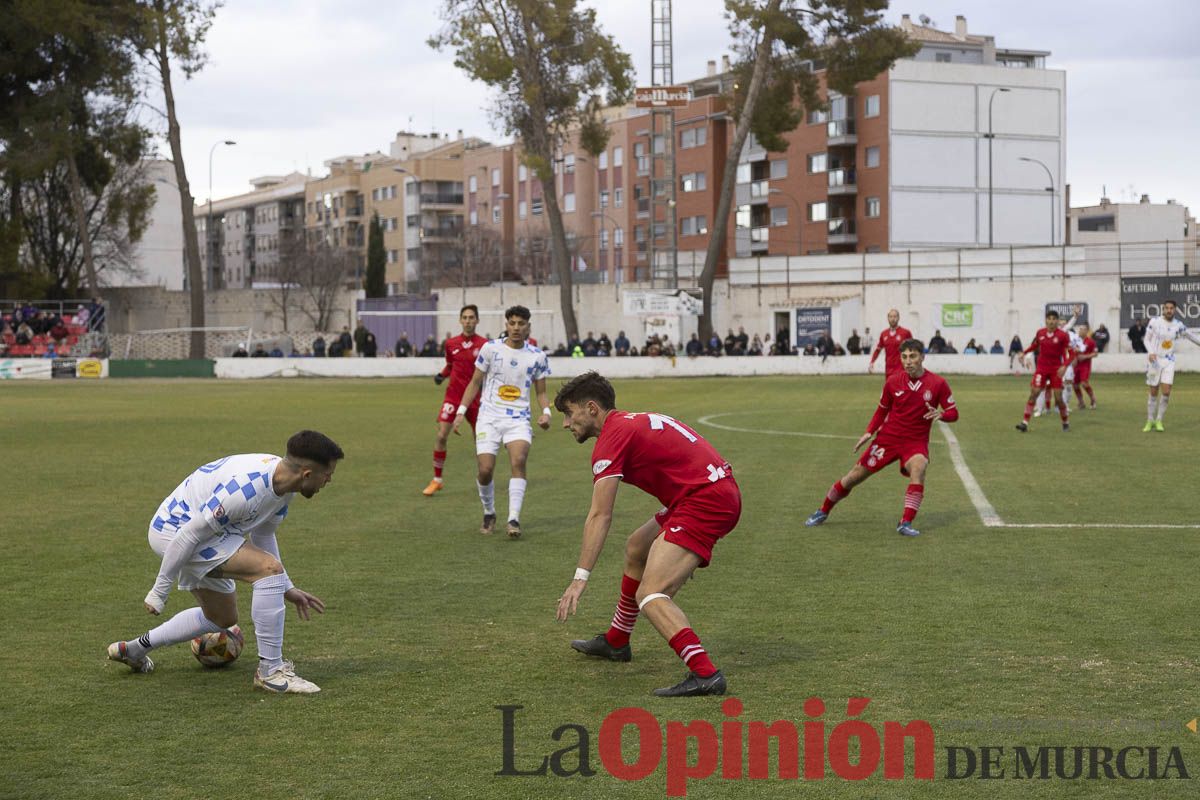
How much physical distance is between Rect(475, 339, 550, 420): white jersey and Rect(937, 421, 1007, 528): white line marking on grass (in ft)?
15.1

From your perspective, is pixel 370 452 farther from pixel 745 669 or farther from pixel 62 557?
pixel 745 669

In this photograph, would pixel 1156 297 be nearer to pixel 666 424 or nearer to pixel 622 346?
pixel 622 346

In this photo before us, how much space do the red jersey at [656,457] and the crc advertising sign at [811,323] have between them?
167 feet

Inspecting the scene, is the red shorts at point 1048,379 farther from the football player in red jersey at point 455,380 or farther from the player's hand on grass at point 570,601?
the player's hand on grass at point 570,601

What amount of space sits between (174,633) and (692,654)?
2.76 meters

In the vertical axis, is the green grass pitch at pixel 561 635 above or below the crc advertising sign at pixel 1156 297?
below

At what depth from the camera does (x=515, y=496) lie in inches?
496

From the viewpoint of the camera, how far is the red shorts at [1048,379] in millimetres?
24688

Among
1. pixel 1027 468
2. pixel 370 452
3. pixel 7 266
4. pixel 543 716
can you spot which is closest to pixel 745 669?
pixel 543 716

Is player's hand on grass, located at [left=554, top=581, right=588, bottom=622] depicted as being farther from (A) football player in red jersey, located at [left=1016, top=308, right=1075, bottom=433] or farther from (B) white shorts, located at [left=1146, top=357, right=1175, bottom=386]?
(A) football player in red jersey, located at [left=1016, top=308, right=1075, bottom=433]

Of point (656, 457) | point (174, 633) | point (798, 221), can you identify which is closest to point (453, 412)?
point (174, 633)

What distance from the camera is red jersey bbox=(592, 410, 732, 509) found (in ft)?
22.4

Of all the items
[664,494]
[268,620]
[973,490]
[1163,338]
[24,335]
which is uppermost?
[24,335]

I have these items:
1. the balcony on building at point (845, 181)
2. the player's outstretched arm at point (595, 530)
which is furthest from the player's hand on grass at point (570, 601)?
the balcony on building at point (845, 181)
